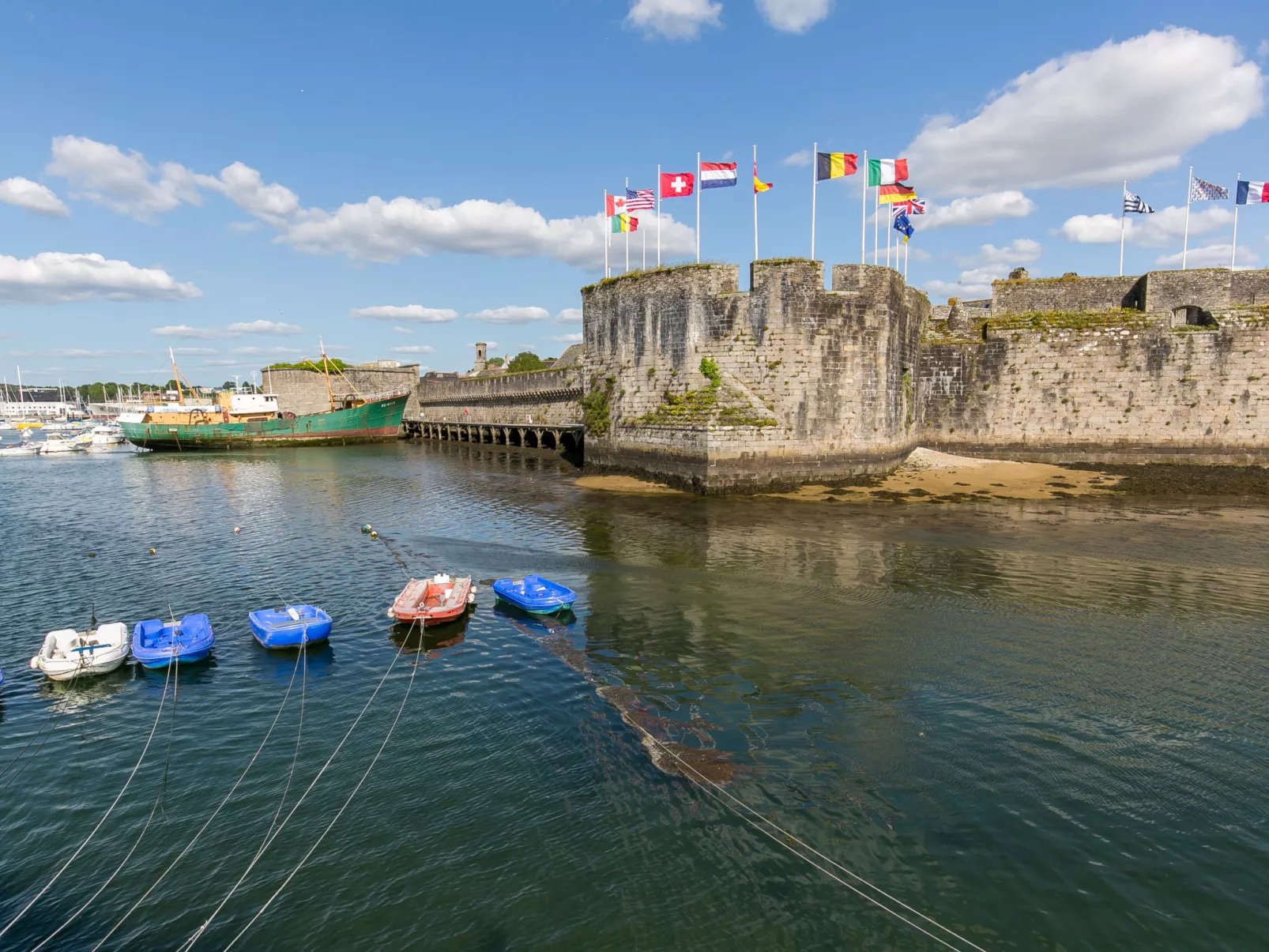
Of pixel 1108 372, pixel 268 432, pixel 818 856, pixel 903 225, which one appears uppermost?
pixel 903 225

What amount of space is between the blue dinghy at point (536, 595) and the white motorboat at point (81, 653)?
6881mm

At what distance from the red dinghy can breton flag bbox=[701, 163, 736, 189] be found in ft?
63.9

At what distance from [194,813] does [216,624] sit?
6.98 meters

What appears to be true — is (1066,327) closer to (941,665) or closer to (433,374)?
(941,665)

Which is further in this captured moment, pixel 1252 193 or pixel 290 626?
pixel 1252 193

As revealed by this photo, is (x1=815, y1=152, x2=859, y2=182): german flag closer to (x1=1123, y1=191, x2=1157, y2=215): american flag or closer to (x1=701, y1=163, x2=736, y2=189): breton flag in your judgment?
(x1=701, y1=163, x2=736, y2=189): breton flag

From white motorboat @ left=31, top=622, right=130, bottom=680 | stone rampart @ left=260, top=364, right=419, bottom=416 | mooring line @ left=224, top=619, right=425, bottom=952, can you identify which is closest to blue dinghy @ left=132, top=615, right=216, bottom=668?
white motorboat @ left=31, top=622, right=130, bottom=680

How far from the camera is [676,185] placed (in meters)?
27.1

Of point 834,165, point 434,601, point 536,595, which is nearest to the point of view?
point 434,601

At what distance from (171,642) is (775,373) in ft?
72.5

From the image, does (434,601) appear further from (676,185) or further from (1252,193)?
(1252,193)

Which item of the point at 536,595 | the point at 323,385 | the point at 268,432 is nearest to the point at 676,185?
the point at 536,595

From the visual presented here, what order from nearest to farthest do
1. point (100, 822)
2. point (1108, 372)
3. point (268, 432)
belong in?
point (100, 822)
point (1108, 372)
point (268, 432)

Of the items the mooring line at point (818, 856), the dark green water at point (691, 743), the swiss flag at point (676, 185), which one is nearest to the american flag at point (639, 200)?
the swiss flag at point (676, 185)
